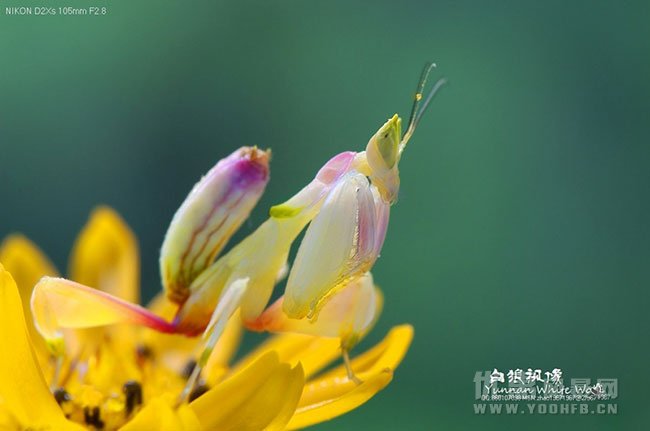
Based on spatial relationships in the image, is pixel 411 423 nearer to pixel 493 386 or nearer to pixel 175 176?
pixel 493 386

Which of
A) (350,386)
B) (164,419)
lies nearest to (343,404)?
(350,386)

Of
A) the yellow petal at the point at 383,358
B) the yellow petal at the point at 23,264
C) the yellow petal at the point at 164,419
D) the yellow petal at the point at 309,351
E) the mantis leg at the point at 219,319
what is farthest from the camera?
the yellow petal at the point at 23,264

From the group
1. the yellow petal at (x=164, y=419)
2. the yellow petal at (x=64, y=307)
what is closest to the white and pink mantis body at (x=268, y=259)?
the yellow petal at (x=64, y=307)

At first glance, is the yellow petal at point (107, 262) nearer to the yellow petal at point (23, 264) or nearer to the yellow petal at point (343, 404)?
the yellow petal at point (23, 264)

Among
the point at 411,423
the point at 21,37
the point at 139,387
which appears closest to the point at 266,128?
the point at 21,37

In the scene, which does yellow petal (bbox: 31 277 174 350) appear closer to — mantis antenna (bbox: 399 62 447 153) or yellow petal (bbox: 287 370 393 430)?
yellow petal (bbox: 287 370 393 430)

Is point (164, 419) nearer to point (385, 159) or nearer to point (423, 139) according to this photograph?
point (385, 159)
